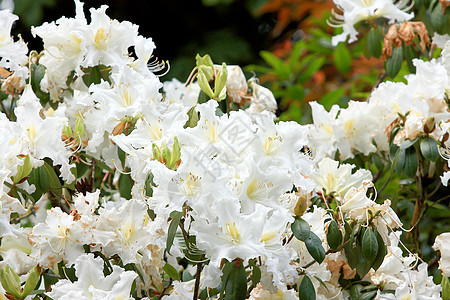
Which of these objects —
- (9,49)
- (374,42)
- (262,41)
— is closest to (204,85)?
(9,49)

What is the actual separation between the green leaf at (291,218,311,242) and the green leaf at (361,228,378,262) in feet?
0.36

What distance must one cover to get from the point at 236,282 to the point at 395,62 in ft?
3.09

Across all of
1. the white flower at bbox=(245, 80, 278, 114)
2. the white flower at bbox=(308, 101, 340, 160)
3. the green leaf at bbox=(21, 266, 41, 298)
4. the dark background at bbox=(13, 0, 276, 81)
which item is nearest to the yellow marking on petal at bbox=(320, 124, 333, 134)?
the white flower at bbox=(308, 101, 340, 160)

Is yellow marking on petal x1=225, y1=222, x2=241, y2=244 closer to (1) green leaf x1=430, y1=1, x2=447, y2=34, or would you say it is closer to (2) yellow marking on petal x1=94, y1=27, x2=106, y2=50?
(2) yellow marking on petal x1=94, y1=27, x2=106, y2=50

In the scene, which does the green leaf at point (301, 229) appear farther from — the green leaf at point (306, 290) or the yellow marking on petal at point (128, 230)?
the yellow marking on petal at point (128, 230)

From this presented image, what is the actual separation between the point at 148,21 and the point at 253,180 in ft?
11.9

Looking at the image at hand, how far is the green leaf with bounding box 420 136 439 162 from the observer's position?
137cm

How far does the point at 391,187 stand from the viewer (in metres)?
1.93

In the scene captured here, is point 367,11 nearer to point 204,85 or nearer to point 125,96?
point 204,85

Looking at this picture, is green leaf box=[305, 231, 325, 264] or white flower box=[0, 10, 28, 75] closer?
green leaf box=[305, 231, 325, 264]

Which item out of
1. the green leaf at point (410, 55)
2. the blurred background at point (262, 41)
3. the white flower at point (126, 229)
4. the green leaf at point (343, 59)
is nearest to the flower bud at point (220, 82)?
the white flower at point (126, 229)

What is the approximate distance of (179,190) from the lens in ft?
3.31

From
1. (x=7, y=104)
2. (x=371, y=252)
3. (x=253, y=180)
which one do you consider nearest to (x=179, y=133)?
(x=253, y=180)

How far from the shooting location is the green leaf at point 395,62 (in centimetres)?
172
